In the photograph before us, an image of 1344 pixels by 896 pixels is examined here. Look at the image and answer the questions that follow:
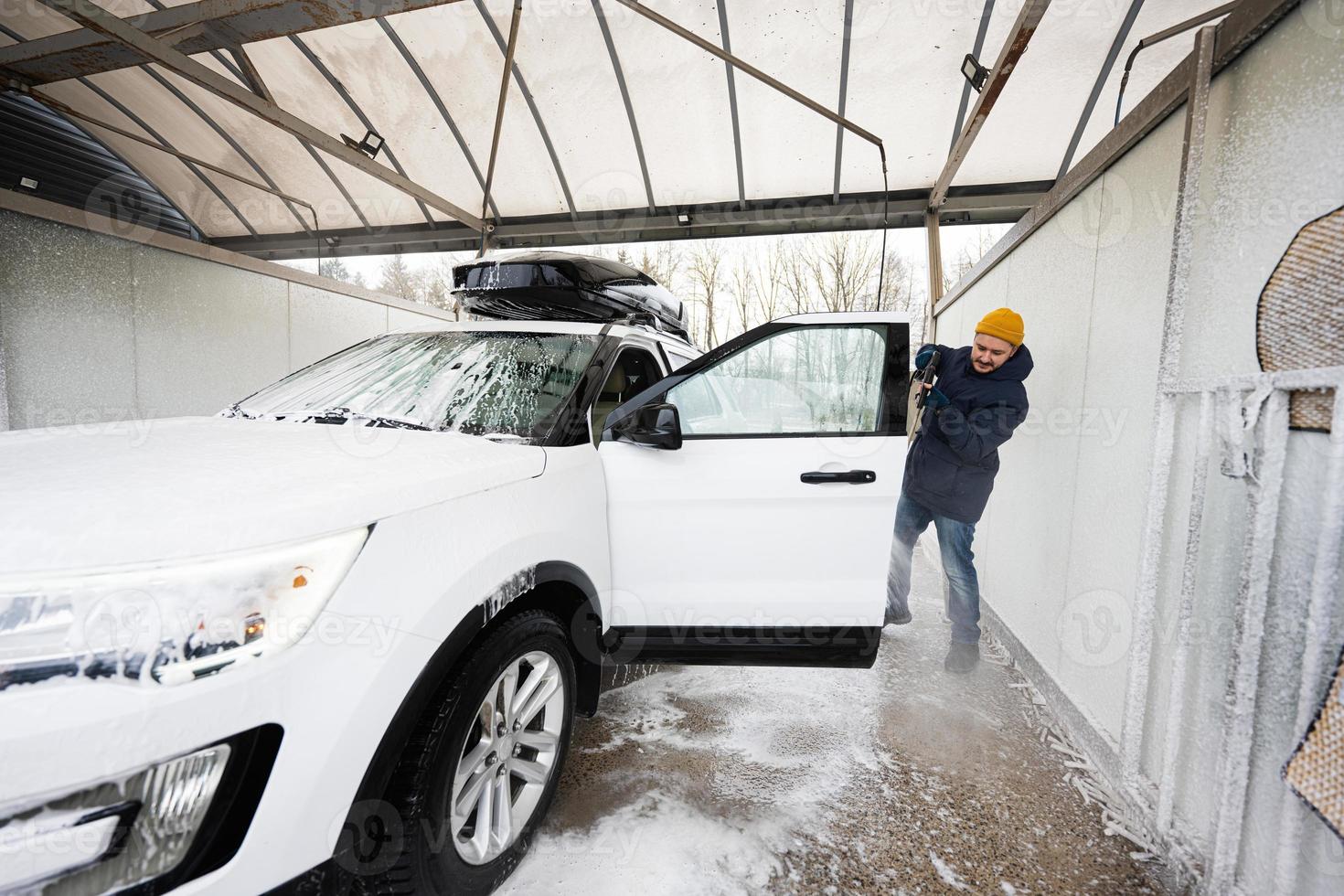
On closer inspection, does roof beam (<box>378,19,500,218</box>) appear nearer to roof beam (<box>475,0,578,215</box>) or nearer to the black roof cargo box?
roof beam (<box>475,0,578,215</box>)

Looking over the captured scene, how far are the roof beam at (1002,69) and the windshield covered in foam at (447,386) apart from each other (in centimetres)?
305

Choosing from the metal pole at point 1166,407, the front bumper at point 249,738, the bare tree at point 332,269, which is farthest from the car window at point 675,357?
the bare tree at point 332,269

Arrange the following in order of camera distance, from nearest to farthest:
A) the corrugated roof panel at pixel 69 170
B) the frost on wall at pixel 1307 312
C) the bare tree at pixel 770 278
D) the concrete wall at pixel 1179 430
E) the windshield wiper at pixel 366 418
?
the frost on wall at pixel 1307 312, the concrete wall at pixel 1179 430, the windshield wiper at pixel 366 418, the corrugated roof panel at pixel 69 170, the bare tree at pixel 770 278

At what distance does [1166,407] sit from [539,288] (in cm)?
287

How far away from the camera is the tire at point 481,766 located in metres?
1.35

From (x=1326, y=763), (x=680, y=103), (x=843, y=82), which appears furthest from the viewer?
(x=680, y=103)

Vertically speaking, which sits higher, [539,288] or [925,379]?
[539,288]

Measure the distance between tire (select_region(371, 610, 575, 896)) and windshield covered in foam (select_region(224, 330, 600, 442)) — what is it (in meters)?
0.73

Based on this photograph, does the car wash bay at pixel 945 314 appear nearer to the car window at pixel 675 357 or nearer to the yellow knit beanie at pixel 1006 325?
the yellow knit beanie at pixel 1006 325

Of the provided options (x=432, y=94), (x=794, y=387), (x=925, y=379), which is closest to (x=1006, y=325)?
(x=925, y=379)

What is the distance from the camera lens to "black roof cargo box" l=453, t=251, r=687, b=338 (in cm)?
329

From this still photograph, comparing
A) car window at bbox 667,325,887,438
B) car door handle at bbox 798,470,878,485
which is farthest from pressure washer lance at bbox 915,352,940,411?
car door handle at bbox 798,470,878,485

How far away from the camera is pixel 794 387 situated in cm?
243

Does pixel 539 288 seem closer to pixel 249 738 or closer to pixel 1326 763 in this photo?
pixel 249 738
